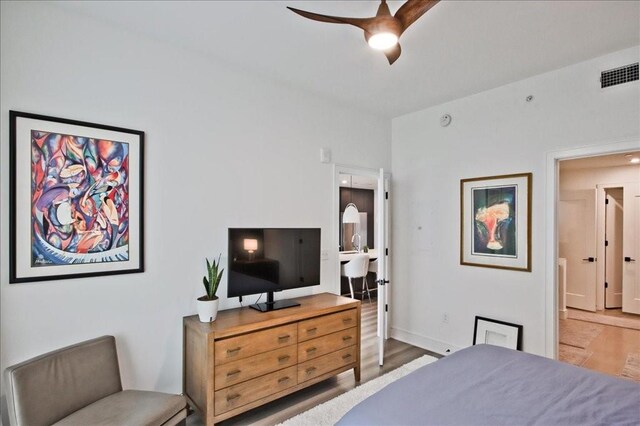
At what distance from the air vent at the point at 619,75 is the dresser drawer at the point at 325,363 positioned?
10.4 ft

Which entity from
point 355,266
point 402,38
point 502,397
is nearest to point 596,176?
point 355,266

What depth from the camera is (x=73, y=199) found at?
7.16ft

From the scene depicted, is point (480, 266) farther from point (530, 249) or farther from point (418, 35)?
point (418, 35)

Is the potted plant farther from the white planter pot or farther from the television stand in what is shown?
the television stand

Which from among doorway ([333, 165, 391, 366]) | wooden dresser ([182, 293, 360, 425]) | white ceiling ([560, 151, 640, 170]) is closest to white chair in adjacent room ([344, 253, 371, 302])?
doorway ([333, 165, 391, 366])

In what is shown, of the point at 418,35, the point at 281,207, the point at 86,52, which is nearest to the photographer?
the point at 86,52

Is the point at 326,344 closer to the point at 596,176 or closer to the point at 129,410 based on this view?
the point at 129,410

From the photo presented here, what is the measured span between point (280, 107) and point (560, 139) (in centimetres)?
264

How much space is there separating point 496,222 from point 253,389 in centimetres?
280

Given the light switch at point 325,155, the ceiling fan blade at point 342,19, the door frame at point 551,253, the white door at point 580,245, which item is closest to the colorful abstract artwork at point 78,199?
the ceiling fan blade at point 342,19

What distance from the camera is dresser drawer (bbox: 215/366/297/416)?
2326mm

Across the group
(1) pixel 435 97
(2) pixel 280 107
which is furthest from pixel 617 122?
(2) pixel 280 107

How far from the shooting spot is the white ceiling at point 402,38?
7.02ft

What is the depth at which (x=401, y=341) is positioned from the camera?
13.9ft
